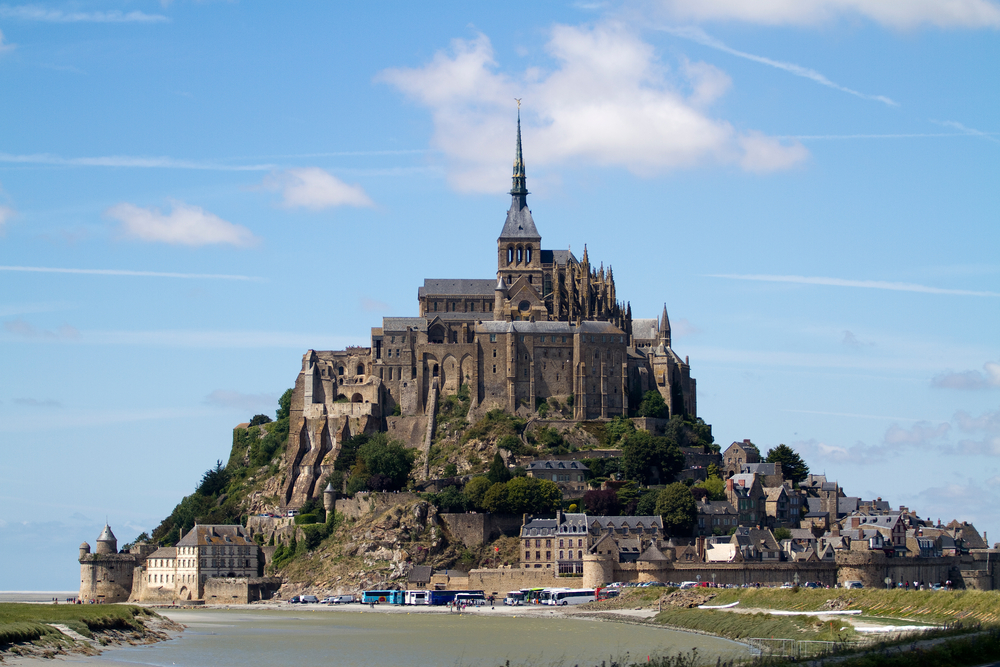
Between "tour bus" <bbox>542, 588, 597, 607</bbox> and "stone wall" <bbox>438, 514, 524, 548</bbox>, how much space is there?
10310 mm

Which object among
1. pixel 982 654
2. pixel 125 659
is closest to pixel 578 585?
pixel 125 659

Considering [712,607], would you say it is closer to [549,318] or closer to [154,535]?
[549,318]

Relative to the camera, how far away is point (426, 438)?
10994 cm

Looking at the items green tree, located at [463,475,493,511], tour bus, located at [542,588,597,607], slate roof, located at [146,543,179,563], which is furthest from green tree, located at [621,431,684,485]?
slate roof, located at [146,543,179,563]

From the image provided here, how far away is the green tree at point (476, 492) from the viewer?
3809 inches

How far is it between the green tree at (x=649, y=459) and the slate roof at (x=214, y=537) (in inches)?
1080

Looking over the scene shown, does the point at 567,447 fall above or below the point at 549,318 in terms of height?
below

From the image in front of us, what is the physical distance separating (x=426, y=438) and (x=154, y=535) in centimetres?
2342

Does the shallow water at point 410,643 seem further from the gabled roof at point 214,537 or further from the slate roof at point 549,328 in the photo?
the slate roof at point 549,328

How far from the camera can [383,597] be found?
297ft

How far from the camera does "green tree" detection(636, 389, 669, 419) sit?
11088 cm

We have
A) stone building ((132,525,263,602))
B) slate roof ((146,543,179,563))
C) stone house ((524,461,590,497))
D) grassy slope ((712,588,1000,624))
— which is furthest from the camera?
stone house ((524,461,590,497))

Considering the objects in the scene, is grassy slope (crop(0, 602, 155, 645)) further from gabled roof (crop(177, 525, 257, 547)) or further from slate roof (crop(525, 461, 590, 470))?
slate roof (crop(525, 461, 590, 470))

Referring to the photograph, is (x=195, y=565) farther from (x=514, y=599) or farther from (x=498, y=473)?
(x=514, y=599)
